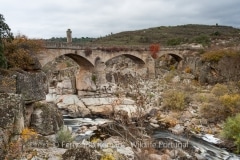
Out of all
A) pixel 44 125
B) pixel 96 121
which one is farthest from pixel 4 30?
pixel 96 121

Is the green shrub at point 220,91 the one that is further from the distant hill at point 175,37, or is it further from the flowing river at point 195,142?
the distant hill at point 175,37

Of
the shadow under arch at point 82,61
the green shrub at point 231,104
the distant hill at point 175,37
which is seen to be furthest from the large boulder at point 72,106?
the distant hill at point 175,37

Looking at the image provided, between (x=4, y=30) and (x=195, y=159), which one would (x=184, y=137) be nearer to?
(x=195, y=159)

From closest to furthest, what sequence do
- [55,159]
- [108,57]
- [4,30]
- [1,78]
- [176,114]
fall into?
1. [55,159]
2. [1,78]
3. [4,30]
4. [176,114]
5. [108,57]

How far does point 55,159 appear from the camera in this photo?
11961 millimetres

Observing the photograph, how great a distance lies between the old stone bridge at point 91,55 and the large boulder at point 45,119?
14890 mm

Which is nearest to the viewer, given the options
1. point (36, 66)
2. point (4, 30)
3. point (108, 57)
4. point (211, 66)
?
point (4, 30)

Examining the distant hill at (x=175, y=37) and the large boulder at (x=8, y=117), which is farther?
the distant hill at (x=175, y=37)

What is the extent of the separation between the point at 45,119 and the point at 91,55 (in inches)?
899

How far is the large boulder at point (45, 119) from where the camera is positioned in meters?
19.2

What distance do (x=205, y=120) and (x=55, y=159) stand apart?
1823 centimetres

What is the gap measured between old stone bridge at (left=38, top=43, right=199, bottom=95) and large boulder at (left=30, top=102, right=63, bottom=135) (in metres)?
14.9

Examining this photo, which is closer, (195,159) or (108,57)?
(195,159)

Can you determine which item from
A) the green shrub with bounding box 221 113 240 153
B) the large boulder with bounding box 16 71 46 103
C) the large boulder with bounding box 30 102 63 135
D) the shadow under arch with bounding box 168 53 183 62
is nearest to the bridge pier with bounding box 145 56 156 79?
the shadow under arch with bounding box 168 53 183 62
